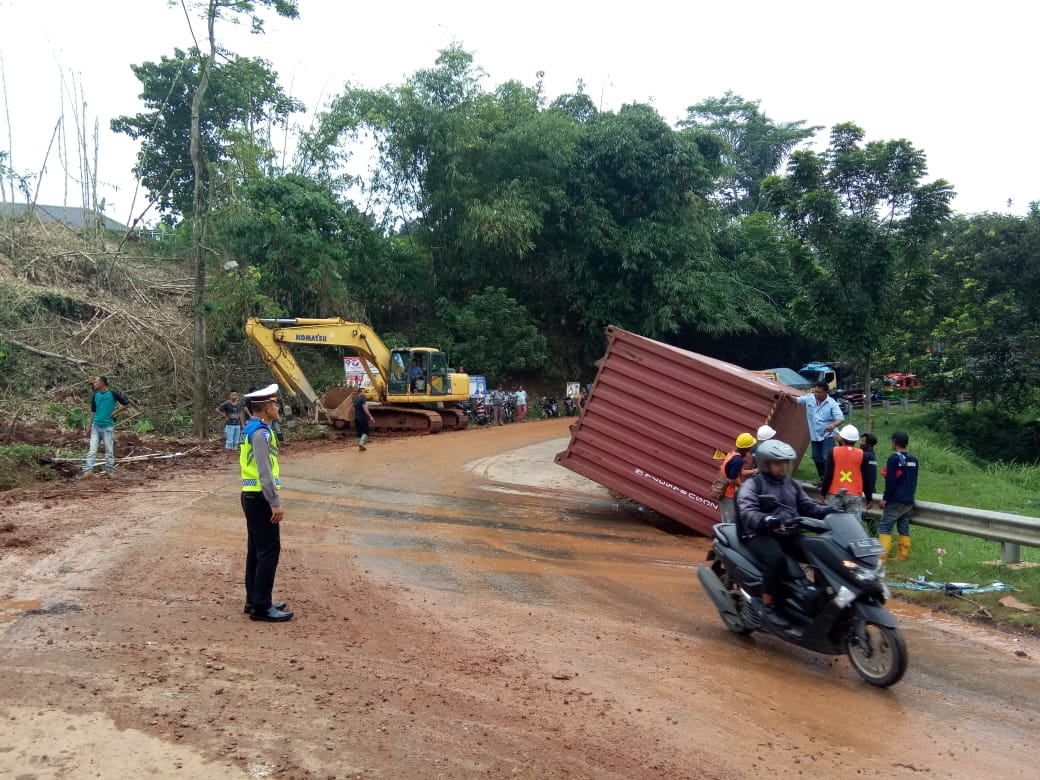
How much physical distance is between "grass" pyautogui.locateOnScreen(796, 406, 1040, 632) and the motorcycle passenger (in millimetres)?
2640

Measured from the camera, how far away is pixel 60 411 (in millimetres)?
19938

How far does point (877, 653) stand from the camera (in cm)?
521

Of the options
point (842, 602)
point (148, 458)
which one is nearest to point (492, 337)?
point (148, 458)

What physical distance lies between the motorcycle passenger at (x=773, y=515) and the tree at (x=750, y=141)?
50408 millimetres

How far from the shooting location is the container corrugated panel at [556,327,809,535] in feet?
34.2

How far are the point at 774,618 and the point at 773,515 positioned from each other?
75cm

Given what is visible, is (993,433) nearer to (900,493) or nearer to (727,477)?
(900,493)

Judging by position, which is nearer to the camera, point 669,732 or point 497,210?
point 669,732

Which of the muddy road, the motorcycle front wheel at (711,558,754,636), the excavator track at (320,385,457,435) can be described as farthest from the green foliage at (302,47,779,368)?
the motorcycle front wheel at (711,558,754,636)

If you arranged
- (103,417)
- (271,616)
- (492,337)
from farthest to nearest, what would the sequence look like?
(492,337) → (103,417) → (271,616)

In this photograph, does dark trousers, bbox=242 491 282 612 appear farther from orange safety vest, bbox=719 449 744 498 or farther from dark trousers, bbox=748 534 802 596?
orange safety vest, bbox=719 449 744 498

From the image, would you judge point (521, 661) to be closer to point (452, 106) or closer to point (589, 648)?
point (589, 648)

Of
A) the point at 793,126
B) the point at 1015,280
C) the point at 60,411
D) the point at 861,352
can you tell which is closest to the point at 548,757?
the point at 861,352

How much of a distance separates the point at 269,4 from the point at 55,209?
59.1 ft
